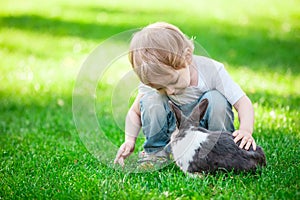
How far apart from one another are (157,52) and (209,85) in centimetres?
52

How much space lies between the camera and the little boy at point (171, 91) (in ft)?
10.4

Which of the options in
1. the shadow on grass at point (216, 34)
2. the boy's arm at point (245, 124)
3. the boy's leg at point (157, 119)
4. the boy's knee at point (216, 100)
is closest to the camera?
the boy's arm at point (245, 124)

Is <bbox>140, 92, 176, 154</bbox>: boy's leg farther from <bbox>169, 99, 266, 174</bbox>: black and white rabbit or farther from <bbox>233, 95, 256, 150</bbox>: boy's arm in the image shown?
<bbox>233, 95, 256, 150</bbox>: boy's arm

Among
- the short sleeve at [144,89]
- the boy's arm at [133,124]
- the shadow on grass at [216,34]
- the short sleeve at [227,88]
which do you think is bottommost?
the shadow on grass at [216,34]

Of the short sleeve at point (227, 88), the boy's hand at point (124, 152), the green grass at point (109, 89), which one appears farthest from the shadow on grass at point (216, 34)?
the boy's hand at point (124, 152)

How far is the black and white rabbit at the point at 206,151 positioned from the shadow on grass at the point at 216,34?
3810 mm

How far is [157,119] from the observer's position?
11.5ft

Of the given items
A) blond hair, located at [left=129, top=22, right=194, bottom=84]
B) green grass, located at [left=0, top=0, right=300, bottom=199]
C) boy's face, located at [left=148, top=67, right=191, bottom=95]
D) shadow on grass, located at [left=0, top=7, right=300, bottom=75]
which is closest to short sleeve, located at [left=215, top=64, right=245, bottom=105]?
boy's face, located at [left=148, top=67, right=191, bottom=95]

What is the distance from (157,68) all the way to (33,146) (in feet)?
5.08

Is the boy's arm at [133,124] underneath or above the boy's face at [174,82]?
underneath

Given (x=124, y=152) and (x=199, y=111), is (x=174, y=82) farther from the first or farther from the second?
(x=124, y=152)

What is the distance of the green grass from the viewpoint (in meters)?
3.15

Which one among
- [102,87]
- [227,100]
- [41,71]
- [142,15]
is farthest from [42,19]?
[227,100]

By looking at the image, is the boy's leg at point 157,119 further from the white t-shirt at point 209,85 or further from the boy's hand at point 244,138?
the boy's hand at point 244,138
